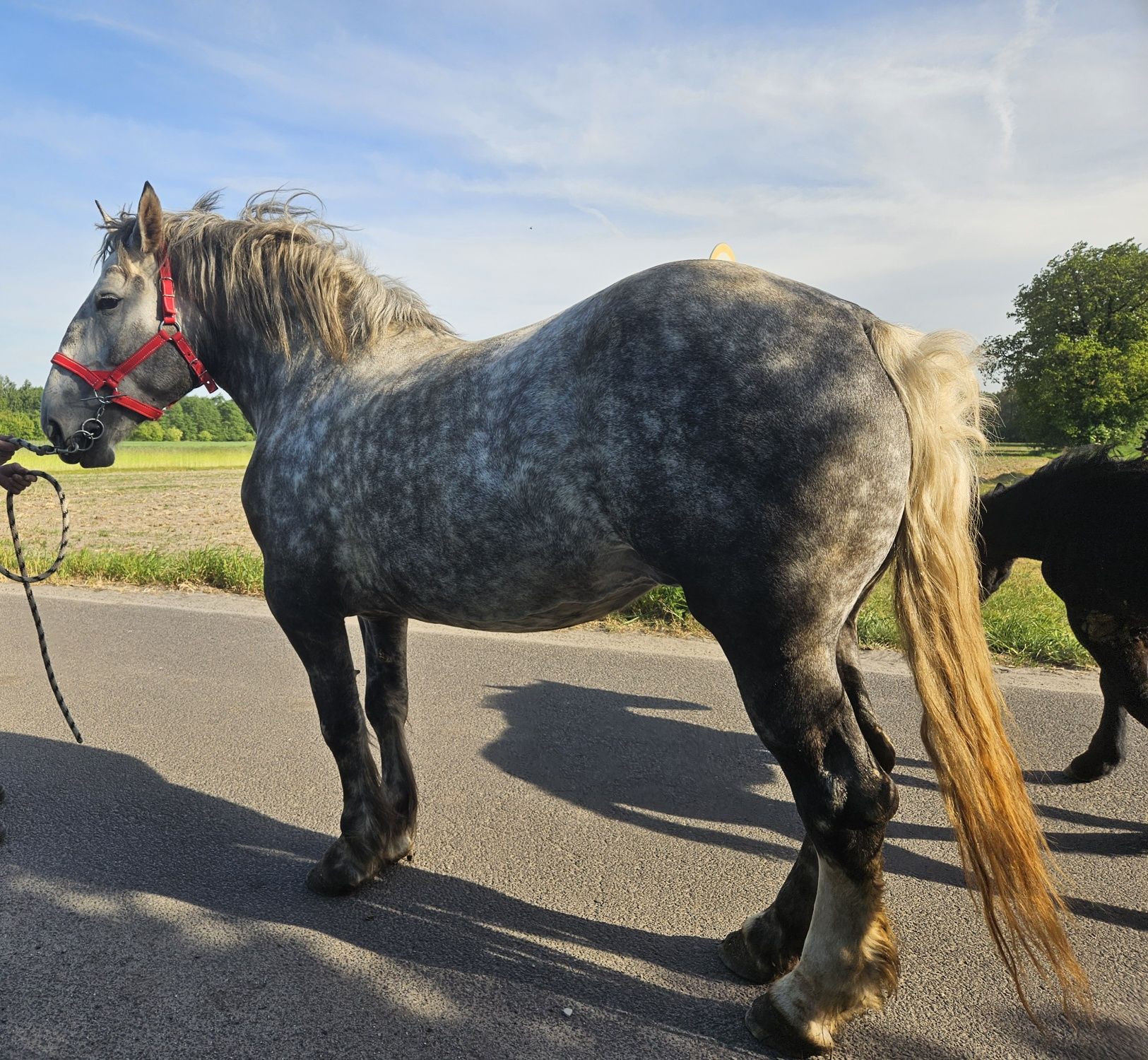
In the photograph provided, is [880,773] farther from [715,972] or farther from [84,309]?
[84,309]

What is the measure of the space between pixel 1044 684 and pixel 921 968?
304 centimetres

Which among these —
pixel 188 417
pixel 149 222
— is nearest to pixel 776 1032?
pixel 149 222

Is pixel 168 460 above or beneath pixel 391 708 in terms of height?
beneath

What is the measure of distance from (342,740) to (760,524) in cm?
176

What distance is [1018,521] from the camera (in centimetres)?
360

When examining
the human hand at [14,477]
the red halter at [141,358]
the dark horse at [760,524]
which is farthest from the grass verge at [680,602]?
the human hand at [14,477]

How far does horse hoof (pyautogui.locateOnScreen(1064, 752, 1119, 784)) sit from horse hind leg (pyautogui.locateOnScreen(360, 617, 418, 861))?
113 inches

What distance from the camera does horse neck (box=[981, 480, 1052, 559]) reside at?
350cm

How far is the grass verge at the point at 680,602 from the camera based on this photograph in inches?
212

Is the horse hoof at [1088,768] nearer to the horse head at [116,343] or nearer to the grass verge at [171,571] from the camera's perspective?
the horse head at [116,343]

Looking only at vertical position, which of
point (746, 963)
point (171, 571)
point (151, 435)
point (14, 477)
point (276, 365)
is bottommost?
point (151, 435)

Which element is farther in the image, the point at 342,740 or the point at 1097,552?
the point at 1097,552

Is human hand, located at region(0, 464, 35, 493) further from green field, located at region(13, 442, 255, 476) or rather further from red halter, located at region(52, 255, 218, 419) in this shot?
green field, located at region(13, 442, 255, 476)

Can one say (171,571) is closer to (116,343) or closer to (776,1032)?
(116,343)
